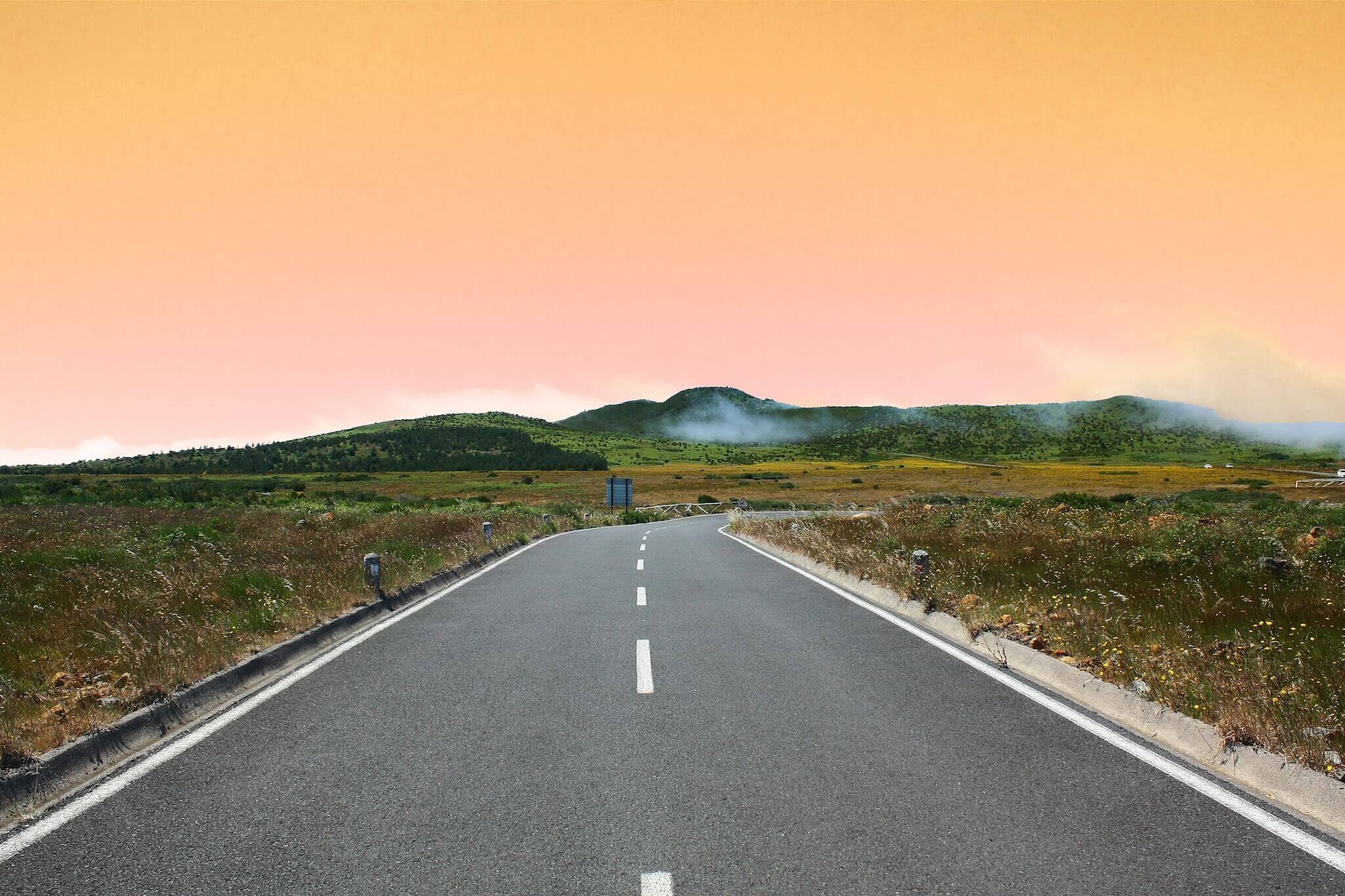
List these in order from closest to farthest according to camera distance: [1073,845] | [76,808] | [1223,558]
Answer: [1073,845] → [76,808] → [1223,558]

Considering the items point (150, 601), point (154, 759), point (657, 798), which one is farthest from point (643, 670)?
point (150, 601)

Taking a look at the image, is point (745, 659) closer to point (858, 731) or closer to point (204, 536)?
point (858, 731)

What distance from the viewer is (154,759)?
5230 mm

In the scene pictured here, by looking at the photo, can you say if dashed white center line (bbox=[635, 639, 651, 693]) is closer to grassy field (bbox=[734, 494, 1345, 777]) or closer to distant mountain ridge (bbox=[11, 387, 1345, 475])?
grassy field (bbox=[734, 494, 1345, 777])


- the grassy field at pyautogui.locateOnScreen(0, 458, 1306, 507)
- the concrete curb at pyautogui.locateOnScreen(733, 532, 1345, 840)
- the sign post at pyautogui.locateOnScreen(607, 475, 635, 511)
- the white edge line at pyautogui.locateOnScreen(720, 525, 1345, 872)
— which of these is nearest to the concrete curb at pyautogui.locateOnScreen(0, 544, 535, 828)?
the white edge line at pyautogui.locateOnScreen(720, 525, 1345, 872)

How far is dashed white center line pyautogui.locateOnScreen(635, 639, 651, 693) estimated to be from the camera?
6852 millimetres

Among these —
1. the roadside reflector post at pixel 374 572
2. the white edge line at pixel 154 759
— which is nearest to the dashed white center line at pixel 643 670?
the white edge line at pixel 154 759

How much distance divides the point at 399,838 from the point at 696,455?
6001 inches

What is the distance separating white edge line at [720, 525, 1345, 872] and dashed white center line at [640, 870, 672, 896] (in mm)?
3101

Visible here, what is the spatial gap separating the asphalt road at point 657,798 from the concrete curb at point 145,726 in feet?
1.46

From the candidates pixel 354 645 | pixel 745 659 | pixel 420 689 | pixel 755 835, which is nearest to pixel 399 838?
pixel 755 835

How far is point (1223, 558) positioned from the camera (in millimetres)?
13789

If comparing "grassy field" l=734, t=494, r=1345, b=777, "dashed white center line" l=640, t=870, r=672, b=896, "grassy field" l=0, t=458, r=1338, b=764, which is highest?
"grassy field" l=0, t=458, r=1338, b=764

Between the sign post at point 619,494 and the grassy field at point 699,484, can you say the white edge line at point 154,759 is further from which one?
the sign post at point 619,494
